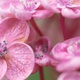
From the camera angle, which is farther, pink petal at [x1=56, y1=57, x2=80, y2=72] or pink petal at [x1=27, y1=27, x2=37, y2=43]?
pink petal at [x1=27, y1=27, x2=37, y2=43]

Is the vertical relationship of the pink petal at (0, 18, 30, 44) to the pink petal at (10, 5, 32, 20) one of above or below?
below

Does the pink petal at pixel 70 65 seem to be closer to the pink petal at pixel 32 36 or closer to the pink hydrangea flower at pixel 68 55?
the pink hydrangea flower at pixel 68 55

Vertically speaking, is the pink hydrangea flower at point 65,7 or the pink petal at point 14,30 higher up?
the pink hydrangea flower at point 65,7

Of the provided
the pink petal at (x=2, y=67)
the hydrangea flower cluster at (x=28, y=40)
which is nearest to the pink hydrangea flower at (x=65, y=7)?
the hydrangea flower cluster at (x=28, y=40)

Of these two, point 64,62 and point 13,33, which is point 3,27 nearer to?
point 13,33

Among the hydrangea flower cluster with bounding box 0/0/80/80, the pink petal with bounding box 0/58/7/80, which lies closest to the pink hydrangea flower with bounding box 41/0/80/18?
the hydrangea flower cluster with bounding box 0/0/80/80

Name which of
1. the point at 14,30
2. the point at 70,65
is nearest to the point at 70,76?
the point at 70,65

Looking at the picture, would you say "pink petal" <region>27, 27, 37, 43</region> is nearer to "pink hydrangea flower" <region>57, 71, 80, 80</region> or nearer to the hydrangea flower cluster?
the hydrangea flower cluster
